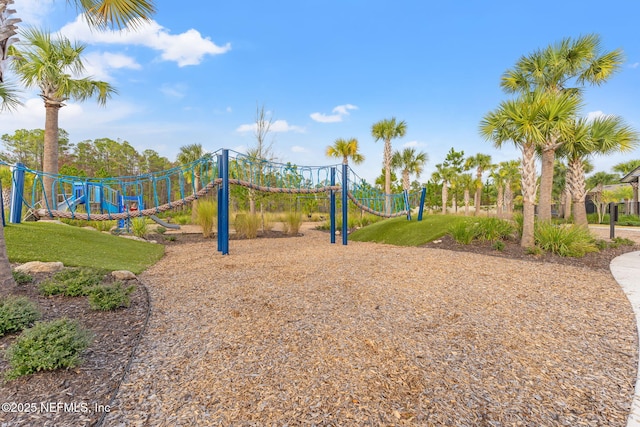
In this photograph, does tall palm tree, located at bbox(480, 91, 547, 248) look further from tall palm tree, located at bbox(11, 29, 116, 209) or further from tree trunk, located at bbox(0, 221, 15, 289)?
tall palm tree, located at bbox(11, 29, 116, 209)

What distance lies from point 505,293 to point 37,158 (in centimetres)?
4578

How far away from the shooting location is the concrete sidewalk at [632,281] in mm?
1919

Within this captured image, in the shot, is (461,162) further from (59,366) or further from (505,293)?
(59,366)

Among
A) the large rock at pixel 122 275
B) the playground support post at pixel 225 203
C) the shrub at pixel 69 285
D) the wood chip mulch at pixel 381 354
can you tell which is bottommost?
the wood chip mulch at pixel 381 354

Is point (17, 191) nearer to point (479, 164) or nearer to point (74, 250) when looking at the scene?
point (74, 250)

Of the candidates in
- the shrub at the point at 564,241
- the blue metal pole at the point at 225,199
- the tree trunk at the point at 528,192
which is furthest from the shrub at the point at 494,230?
the blue metal pole at the point at 225,199

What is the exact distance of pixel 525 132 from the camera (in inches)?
289

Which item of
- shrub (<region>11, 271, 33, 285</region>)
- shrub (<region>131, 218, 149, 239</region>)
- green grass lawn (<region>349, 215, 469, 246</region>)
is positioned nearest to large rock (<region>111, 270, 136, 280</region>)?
shrub (<region>11, 271, 33, 285</region>)

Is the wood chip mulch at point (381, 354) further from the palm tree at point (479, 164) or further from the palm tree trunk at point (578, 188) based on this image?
the palm tree at point (479, 164)

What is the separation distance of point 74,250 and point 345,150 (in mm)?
19568

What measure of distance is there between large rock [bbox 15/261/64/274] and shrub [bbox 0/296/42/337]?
1.99 meters

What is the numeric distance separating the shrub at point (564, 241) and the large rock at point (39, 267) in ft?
32.0

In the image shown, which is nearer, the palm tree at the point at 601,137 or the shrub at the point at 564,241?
the shrub at the point at 564,241

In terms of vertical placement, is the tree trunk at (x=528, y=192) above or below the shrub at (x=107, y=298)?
above
